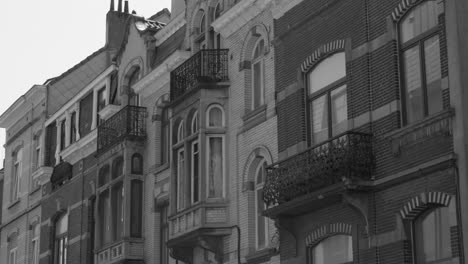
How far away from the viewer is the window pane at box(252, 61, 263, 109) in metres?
29.2

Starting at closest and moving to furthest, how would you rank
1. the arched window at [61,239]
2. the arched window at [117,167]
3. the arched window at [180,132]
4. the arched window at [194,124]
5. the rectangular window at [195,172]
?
1. the rectangular window at [195,172]
2. the arched window at [194,124]
3. the arched window at [180,132]
4. the arched window at [117,167]
5. the arched window at [61,239]

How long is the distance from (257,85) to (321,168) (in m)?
6.71

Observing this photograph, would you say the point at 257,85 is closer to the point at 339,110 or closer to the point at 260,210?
the point at 260,210

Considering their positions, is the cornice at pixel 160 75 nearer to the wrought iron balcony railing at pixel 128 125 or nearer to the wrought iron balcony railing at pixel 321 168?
the wrought iron balcony railing at pixel 128 125

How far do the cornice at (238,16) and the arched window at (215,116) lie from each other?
2.09m

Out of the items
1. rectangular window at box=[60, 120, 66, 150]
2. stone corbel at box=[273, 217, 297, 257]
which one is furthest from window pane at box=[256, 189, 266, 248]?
rectangular window at box=[60, 120, 66, 150]

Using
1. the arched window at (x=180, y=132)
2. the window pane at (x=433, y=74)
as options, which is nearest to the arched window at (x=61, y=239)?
the arched window at (x=180, y=132)

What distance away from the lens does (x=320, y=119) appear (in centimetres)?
2528

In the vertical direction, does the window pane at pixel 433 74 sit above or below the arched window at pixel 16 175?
below

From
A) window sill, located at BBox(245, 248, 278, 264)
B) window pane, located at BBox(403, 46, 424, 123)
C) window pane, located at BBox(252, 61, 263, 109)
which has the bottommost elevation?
window sill, located at BBox(245, 248, 278, 264)

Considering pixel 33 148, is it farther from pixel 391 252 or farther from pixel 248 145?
pixel 391 252

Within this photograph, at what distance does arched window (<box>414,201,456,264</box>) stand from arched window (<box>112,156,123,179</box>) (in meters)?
16.3

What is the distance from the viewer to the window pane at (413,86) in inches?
862

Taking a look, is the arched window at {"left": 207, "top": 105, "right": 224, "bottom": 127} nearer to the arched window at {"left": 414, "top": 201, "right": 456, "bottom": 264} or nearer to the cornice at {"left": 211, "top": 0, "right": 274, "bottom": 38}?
the cornice at {"left": 211, "top": 0, "right": 274, "bottom": 38}
